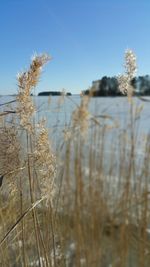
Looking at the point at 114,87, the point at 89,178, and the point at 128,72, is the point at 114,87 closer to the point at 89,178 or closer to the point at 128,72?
the point at 128,72

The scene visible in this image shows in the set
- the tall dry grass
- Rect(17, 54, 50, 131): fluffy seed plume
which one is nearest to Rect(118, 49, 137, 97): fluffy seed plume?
the tall dry grass

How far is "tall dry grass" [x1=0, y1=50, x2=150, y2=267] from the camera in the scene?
4.30ft

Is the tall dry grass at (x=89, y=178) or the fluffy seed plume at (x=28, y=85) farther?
the fluffy seed plume at (x=28, y=85)

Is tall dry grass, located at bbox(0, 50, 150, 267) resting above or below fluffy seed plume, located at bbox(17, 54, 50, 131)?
below

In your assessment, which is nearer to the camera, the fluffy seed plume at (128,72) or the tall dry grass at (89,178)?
the tall dry grass at (89,178)

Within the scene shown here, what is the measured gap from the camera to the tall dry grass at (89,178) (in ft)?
4.30

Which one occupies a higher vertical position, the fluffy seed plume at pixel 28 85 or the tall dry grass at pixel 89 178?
the fluffy seed plume at pixel 28 85

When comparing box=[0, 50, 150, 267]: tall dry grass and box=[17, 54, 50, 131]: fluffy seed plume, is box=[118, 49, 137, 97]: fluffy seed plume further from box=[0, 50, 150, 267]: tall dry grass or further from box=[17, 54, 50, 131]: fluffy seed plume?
box=[17, 54, 50, 131]: fluffy seed plume

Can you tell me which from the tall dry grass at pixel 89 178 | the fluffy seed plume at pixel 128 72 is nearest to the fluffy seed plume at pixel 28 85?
the tall dry grass at pixel 89 178

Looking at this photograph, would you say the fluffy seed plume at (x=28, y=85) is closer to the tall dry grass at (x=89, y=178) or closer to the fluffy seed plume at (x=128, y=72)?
the tall dry grass at (x=89, y=178)

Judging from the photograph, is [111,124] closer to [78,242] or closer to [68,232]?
[78,242]

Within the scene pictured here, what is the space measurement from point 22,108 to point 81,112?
42 cm

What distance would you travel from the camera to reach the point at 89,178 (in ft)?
4.34

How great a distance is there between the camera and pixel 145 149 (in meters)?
1.38
